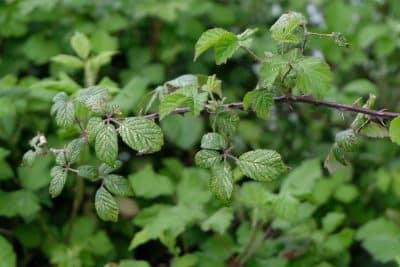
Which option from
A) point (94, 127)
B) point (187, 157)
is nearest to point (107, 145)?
point (94, 127)

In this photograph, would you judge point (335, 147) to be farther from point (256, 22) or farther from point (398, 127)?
point (256, 22)

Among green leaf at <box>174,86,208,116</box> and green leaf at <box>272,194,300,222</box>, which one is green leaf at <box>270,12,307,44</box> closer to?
green leaf at <box>174,86,208,116</box>

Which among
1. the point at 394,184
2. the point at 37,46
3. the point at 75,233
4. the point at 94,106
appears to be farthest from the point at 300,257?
the point at 37,46

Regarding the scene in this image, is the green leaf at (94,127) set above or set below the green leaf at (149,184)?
above

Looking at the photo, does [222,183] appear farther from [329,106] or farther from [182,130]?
[182,130]

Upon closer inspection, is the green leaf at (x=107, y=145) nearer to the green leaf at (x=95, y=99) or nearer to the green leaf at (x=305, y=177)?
the green leaf at (x=95, y=99)

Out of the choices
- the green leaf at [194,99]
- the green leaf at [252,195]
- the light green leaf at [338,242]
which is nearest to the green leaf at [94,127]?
the green leaf at [194,99]
